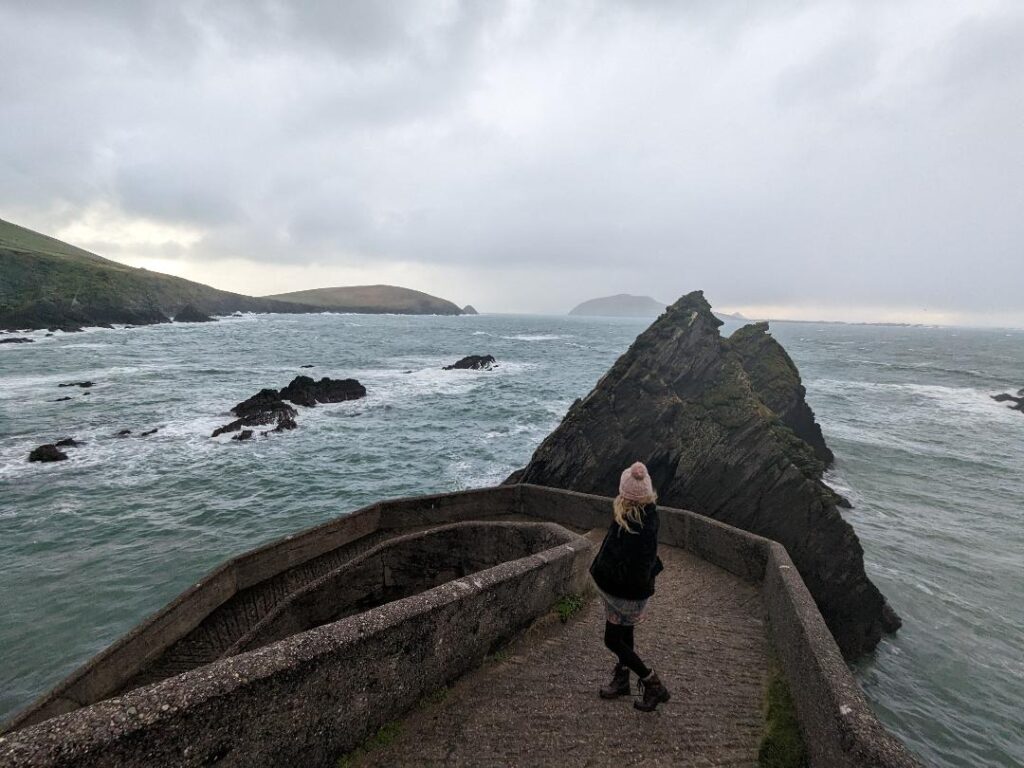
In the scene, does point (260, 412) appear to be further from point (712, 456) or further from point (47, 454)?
point (712, 456)

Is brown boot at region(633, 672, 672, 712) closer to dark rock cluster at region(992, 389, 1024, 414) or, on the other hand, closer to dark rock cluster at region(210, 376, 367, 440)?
dark rock cluster at region(210, 376, 367, 440)

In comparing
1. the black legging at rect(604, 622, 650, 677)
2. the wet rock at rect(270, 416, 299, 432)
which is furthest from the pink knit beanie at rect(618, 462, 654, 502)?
the wet rock at rect(270, 416, 299, 432)

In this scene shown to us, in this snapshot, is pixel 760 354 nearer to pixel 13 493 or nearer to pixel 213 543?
pixel 213 543

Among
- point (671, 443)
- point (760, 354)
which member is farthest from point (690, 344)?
point (760, 354)

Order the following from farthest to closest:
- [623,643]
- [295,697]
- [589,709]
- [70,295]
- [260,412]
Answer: [70,295] → [260,412] → [589,709] → [623,643] → [295,697]

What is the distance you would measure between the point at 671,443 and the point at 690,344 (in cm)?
617

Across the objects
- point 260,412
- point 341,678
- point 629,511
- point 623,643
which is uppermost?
point 629,511

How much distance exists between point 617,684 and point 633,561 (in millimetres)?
1413

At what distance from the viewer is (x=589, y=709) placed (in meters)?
4.79

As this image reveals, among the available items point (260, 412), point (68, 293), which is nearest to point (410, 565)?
point (260, 412)

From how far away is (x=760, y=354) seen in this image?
28.9 m

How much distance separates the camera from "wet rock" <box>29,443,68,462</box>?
2209 cm

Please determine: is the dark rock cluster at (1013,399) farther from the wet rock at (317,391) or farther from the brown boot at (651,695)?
the wet rock at (317,391)

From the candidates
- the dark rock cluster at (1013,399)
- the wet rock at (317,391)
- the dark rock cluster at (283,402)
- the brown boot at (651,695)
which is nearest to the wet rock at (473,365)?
the dark rock cluster at (283,402)
